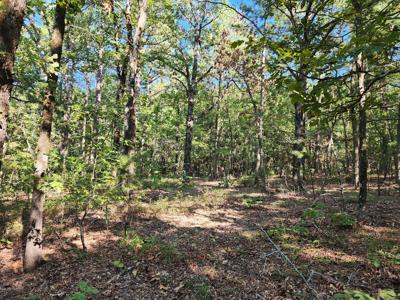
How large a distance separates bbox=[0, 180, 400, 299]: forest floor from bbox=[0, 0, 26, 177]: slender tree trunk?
3.24 meters

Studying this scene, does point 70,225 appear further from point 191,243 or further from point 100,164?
point 191,243

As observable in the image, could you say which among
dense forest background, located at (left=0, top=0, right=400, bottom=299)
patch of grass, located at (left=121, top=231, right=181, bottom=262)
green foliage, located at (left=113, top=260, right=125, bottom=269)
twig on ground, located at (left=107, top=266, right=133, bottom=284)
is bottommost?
twig on ground, located at (left=107, top=266, right=133, bottom=284)

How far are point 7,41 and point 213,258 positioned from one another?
6216mm

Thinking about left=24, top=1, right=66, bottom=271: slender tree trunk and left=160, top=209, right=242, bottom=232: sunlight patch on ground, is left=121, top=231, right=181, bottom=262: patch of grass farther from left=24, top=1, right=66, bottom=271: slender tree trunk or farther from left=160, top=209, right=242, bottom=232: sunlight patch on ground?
left=24, top=1, right=66, bottom=271: slender tree trunk

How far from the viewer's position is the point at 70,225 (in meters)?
10.5

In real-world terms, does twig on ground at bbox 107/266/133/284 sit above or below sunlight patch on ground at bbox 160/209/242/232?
below

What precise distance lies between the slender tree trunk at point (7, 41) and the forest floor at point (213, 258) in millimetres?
3237

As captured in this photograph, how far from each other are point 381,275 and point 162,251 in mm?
4962

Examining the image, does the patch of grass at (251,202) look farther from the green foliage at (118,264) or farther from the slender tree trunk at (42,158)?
the slender tree trunk at (42,158)

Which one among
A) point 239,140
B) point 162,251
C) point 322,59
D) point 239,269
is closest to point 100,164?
point 162,251

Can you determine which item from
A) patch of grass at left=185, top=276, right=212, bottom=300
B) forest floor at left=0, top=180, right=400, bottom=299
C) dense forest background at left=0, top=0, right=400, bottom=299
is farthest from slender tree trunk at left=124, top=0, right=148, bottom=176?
patch of grass at left=185, top=276, right=212, bottom=300

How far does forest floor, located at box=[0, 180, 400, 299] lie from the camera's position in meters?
5.72

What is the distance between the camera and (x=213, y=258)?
283 inches

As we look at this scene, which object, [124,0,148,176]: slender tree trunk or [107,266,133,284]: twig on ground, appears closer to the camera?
[107,266,133,284]: twig on ground
